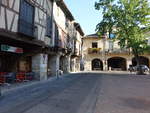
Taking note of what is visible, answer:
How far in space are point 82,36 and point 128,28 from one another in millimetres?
17446

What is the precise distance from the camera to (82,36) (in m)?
43.2

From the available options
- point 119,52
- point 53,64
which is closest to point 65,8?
point 53,64

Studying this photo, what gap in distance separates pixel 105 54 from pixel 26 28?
29783mm

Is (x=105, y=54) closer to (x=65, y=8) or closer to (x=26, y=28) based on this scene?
(x=65, y=8)

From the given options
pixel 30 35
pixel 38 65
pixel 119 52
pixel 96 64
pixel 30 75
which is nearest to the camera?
pixel 30 35

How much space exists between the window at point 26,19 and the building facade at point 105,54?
28402 mm

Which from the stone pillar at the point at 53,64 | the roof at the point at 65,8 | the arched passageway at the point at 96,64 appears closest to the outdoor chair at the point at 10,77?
the stone pillar at the point at 53,64

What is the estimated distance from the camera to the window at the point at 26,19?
1209 centimetres

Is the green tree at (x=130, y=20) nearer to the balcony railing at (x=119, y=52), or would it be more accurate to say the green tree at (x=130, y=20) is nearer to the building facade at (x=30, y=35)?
the building facade at (x=30, y=35)

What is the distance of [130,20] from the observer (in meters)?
26.4

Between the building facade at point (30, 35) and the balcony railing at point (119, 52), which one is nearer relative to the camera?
the building facade at point (30, 35)

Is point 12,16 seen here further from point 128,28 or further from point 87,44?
point 87,44

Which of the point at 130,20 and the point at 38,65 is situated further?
the point at 130,20

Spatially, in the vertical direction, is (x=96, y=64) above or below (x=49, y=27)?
below
